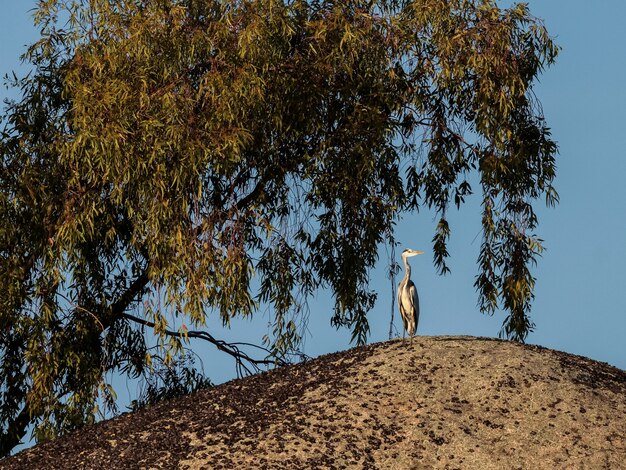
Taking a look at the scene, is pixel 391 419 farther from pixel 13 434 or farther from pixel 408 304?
pixel 13 434

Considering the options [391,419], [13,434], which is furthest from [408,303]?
[13,434]

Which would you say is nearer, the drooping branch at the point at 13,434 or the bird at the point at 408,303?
the bird at the point at 408,303

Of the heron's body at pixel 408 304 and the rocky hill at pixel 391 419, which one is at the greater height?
the heron's body at pixel 408 304

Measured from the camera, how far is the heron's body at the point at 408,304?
534 inches

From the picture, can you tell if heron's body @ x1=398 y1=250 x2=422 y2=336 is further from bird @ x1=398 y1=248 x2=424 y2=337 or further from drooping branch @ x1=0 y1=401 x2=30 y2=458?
drooping branch @ x1=0 y1=401 x2=30 y2=458

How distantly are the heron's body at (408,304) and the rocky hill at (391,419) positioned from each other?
10.0 inches

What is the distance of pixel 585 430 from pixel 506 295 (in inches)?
177

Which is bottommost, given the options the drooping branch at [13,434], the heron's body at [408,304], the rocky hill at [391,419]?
the rocky hill at [391,419]

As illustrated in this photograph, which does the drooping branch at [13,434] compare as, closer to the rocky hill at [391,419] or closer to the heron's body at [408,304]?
the rocky hill at [391,419]

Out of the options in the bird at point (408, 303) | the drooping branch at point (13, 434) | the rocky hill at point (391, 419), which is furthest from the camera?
the drooping branch at point (13, 434)

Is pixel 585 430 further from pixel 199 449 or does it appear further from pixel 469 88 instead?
pixel 469 88

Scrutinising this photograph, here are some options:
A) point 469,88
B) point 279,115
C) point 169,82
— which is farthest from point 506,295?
point 169,82

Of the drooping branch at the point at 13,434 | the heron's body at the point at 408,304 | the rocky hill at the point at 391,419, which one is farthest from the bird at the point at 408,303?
the drooping branch at the point at 13,434

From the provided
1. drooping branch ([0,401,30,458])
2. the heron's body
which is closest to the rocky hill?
the heron's body
